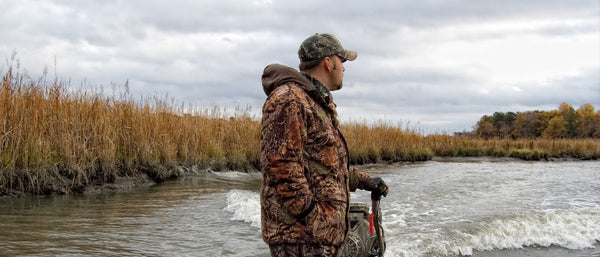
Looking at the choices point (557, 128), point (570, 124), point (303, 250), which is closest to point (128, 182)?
point (303, 250)

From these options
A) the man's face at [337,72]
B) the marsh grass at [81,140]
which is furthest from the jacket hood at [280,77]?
the marsh grass at [81,140]

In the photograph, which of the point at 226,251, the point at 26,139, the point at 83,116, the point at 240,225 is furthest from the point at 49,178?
the point at 226,251

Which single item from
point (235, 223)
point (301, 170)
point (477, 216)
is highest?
point (301, 170)

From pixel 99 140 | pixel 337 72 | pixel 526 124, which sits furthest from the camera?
pixel 526 124

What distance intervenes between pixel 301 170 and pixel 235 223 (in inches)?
189

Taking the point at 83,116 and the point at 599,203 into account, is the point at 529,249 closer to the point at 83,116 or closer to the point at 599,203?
the point at 599,203

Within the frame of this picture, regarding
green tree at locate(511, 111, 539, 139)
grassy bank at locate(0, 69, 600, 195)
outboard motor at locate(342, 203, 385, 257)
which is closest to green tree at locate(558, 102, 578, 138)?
green tree at locate(511, 111, 539, 139)

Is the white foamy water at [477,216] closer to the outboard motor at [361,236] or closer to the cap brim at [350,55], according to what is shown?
the outboard motor at [361,236]

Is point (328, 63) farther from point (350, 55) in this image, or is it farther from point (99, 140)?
point (99, 140)

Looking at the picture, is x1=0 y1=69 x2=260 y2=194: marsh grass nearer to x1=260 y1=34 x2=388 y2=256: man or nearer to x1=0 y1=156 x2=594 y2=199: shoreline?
x1=0 y1=156 x2=594 y2=199: shoreline

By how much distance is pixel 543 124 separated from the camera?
169 feet

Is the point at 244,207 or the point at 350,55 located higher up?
the point at 350,55

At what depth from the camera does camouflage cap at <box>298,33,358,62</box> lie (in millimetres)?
2592

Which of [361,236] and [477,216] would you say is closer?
[361,236]
